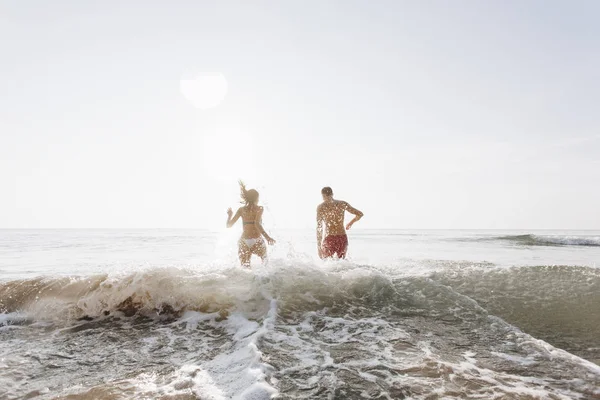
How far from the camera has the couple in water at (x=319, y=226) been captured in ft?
26.1

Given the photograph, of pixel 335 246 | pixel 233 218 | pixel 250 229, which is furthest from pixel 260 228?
pixel 335 246

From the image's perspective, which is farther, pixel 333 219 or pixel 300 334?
pixel 333 219

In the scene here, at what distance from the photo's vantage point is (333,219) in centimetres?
874

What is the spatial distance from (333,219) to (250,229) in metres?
2.12

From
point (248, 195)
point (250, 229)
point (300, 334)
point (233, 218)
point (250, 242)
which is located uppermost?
point (248, 195)

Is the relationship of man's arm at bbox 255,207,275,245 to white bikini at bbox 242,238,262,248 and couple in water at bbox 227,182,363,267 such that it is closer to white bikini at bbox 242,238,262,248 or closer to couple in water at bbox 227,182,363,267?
couple in water at bbox 227,182,363,267

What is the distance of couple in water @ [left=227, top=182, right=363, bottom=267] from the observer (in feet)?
26.1

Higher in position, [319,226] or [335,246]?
[319,226]

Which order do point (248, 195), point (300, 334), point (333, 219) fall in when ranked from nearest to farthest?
point (300, 334) < point (248, 195) < point (333, 219)

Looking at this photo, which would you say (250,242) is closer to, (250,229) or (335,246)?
(250,229)

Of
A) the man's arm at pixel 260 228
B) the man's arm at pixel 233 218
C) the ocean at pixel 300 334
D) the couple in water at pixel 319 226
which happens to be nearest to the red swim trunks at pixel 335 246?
the couple in water at pixel 319 226

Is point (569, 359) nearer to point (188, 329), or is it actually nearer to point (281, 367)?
point (281, 367)

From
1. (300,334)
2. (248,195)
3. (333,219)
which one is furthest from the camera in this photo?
(333,219)

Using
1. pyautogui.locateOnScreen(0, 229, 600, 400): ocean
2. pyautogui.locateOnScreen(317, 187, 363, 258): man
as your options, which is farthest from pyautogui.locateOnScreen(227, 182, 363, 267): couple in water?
pyautogui.locateOnScreen(0, 229, 600, 400): ocean
